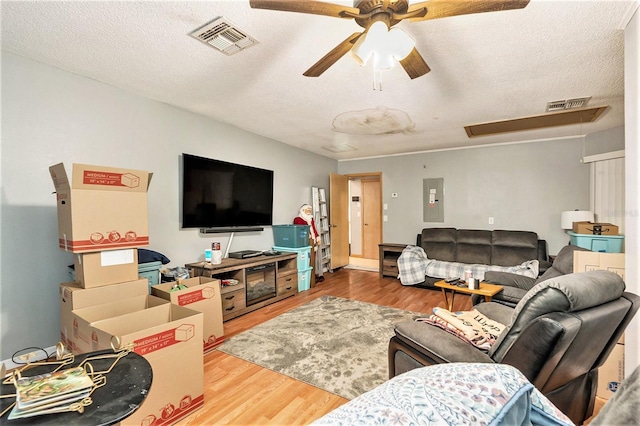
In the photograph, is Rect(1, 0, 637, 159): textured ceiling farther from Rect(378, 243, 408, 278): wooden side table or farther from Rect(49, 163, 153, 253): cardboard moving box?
Rect(378, 243, 408, 278): wooden side table

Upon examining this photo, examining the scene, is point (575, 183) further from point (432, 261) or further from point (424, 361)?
point (424, 361)

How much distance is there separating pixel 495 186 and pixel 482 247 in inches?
43.5

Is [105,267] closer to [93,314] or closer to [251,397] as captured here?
[93,314]

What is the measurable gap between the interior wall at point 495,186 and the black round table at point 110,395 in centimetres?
533

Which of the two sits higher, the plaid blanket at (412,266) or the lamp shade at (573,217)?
the lamp shade at (573,217)

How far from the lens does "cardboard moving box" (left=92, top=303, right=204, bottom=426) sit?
1556 mm

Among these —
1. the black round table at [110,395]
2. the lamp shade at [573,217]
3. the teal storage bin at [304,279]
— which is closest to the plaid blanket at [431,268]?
the lamp shade at [573,217]

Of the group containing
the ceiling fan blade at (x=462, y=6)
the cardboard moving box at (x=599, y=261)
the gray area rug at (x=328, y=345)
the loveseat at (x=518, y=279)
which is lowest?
the gray area rug at (x=328, y=345)

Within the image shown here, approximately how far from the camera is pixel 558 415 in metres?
0.63

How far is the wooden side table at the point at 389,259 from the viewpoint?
5.39m

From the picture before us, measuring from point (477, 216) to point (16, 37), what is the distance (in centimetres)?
597

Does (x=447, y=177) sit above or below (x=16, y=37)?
below

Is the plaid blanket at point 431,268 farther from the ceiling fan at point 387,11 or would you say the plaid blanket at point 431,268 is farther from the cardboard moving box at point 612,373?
the ceiling fan at point 387,11

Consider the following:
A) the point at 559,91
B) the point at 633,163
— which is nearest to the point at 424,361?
the point at 633,163
